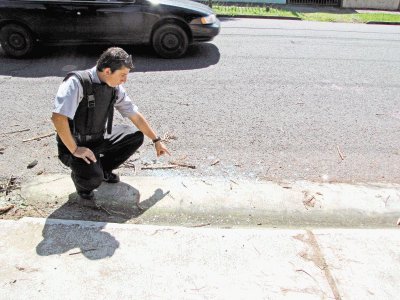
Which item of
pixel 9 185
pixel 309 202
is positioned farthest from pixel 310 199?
pixel 9 185

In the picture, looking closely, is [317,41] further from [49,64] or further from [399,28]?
[49,64]

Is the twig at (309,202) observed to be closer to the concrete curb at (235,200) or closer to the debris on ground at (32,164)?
the concrete curb at (235,200)

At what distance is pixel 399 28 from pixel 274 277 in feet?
38.5

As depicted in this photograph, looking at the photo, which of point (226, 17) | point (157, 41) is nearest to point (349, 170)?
point (157, 41)

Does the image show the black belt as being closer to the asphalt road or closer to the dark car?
the asphalt road

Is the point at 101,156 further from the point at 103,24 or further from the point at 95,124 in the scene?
the point at 103,24

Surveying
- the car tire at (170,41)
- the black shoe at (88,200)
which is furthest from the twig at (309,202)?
the car tire at (170,41)

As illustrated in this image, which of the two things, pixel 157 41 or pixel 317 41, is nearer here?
pixel 157 41

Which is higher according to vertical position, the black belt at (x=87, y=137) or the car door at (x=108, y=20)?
the car door at (x=108, y=20)

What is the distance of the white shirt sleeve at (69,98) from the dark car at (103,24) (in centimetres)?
447

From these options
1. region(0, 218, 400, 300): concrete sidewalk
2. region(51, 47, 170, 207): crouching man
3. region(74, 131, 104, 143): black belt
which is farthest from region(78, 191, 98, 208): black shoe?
region(74, 131, 104, 143): black belt

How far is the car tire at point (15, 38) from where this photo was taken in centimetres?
696

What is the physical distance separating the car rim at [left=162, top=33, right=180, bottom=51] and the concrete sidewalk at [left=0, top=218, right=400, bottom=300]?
482cm

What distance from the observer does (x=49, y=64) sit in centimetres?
695
